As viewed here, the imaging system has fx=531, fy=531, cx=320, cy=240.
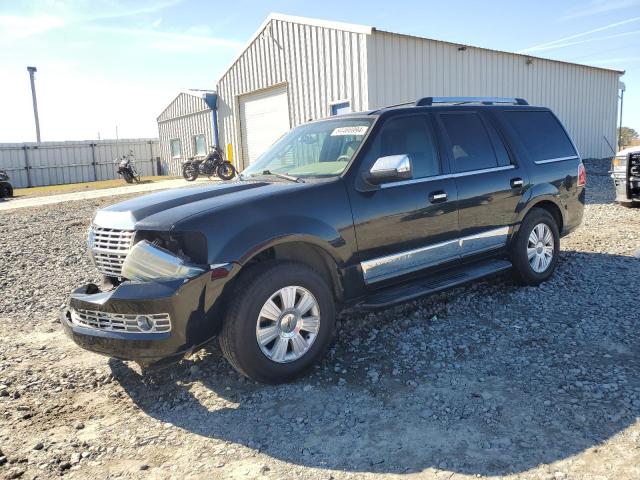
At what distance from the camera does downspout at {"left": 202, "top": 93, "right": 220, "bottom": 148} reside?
68.7ft

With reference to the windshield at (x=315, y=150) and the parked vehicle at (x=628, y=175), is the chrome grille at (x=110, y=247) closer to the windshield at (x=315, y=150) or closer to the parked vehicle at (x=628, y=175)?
the windshield at (x=315, y=150)

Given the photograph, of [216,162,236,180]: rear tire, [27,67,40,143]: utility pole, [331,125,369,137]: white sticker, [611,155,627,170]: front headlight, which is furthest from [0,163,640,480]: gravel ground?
[27,67,40,143]: utility pole

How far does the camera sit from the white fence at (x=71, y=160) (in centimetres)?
2909

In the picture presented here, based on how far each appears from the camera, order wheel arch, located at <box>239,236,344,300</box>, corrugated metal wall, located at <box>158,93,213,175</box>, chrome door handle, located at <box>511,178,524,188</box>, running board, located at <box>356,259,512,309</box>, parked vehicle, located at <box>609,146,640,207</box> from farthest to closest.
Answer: corrugated metal wall, located at <box>158,93,213,175</box>
parked vehicle, located at <box>609,146,640,207</box>
chrome door handle, located at <box>511,178,524,188</box>
running board, located at <box>356,259,512,309</box>
wheel arch, located at <box>239,236,344,300</box>

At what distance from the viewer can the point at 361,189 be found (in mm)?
4055

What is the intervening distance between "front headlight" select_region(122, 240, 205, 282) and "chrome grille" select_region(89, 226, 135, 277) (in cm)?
13

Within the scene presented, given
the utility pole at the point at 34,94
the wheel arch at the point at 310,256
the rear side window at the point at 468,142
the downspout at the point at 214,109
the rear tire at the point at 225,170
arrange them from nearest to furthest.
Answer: the wheel arch at the point at 310,256
the rear side window at the point at 468,142
the rear tire at the point at 225,170
the downspout at the point at 214,109
the utility pole at the point at 34,94

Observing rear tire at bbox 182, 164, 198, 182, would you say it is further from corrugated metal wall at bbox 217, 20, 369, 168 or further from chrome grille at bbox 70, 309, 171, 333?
chrome grille at bbox 70, 309, 171, 333

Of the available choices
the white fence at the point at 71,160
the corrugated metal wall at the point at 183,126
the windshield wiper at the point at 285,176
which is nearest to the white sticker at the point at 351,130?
the windshield wiper at the point at 285,176

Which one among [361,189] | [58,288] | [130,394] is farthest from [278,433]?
[58,288]

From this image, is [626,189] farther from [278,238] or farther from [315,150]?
[278,238]

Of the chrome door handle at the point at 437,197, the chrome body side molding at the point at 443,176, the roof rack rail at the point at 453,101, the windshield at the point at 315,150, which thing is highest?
the roof rack rail at the point at 453,101

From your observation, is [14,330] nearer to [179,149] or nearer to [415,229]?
[415,229]

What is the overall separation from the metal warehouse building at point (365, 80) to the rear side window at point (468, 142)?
29.3 ft
